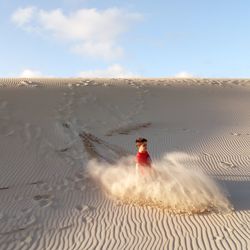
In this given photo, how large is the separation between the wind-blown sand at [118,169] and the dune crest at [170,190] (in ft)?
0.08

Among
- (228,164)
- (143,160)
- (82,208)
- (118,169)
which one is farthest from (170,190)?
(228,164)

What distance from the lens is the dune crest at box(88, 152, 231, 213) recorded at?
432 inches

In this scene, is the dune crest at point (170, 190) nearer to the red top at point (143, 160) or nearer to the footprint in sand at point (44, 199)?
the red top at point (143, 160)

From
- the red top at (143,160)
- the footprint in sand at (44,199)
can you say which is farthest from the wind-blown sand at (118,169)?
the red top at (143,160)

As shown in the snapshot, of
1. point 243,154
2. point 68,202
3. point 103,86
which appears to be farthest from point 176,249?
point 103,86

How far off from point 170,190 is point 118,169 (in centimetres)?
273

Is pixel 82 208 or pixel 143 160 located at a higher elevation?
pixel 143 160

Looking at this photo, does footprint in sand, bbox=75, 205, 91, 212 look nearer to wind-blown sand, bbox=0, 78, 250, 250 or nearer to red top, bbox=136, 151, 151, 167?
wind-blown sand, bbox=0, 78, 250, 250

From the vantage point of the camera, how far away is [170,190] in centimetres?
1135

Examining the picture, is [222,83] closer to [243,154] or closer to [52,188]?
[243,154]

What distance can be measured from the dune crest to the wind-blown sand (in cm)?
2

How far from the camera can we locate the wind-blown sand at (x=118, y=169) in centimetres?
988

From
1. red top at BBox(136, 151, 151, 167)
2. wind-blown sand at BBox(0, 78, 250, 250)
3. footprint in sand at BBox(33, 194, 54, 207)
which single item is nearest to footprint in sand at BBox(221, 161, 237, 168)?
wind-blown sand at BBox(0, 78, 250, 250)

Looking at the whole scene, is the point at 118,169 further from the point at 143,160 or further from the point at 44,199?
the point at 44,199
